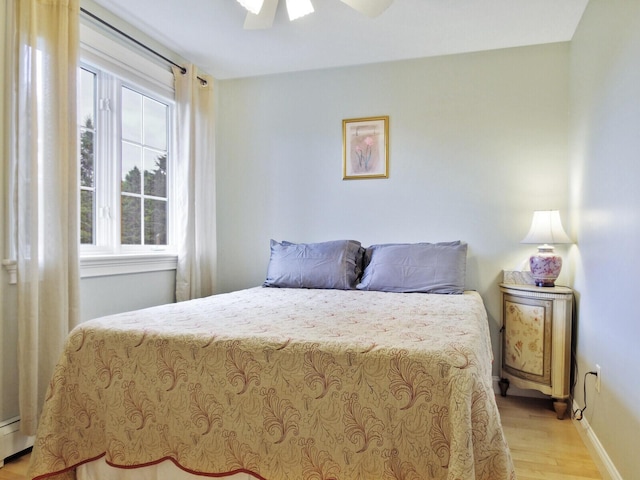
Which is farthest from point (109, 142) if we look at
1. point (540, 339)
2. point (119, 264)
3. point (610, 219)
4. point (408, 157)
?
point (540, 339)

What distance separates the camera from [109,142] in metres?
2.72

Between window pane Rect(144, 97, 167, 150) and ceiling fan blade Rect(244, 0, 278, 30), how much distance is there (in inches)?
39.5

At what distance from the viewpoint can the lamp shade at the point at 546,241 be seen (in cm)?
272

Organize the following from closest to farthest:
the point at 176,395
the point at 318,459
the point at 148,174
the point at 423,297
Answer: the point at 318,459, the point at 176,395, the point at 423,297, the point at 148,174

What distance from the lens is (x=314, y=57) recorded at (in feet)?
10.7

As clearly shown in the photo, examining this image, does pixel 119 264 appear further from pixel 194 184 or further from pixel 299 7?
pixel 299 7

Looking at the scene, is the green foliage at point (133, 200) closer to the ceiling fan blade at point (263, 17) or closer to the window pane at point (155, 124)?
the window pane at point (155, 124)

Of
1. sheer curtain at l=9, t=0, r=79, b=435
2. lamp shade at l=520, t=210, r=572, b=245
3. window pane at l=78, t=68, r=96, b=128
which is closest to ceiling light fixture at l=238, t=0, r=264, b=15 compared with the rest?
sheer curtain at l=9, t=0, r=79, b=435

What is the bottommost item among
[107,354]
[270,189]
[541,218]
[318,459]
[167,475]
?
[167,475]

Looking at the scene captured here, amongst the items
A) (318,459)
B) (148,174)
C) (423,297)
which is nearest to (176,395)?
(318,459)

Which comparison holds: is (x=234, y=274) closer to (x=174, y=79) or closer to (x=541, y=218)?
(x=174, y=79)

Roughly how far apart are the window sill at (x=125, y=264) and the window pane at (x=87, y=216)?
0.16 metres

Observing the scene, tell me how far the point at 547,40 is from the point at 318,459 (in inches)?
119

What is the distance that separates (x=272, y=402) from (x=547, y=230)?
219cm
